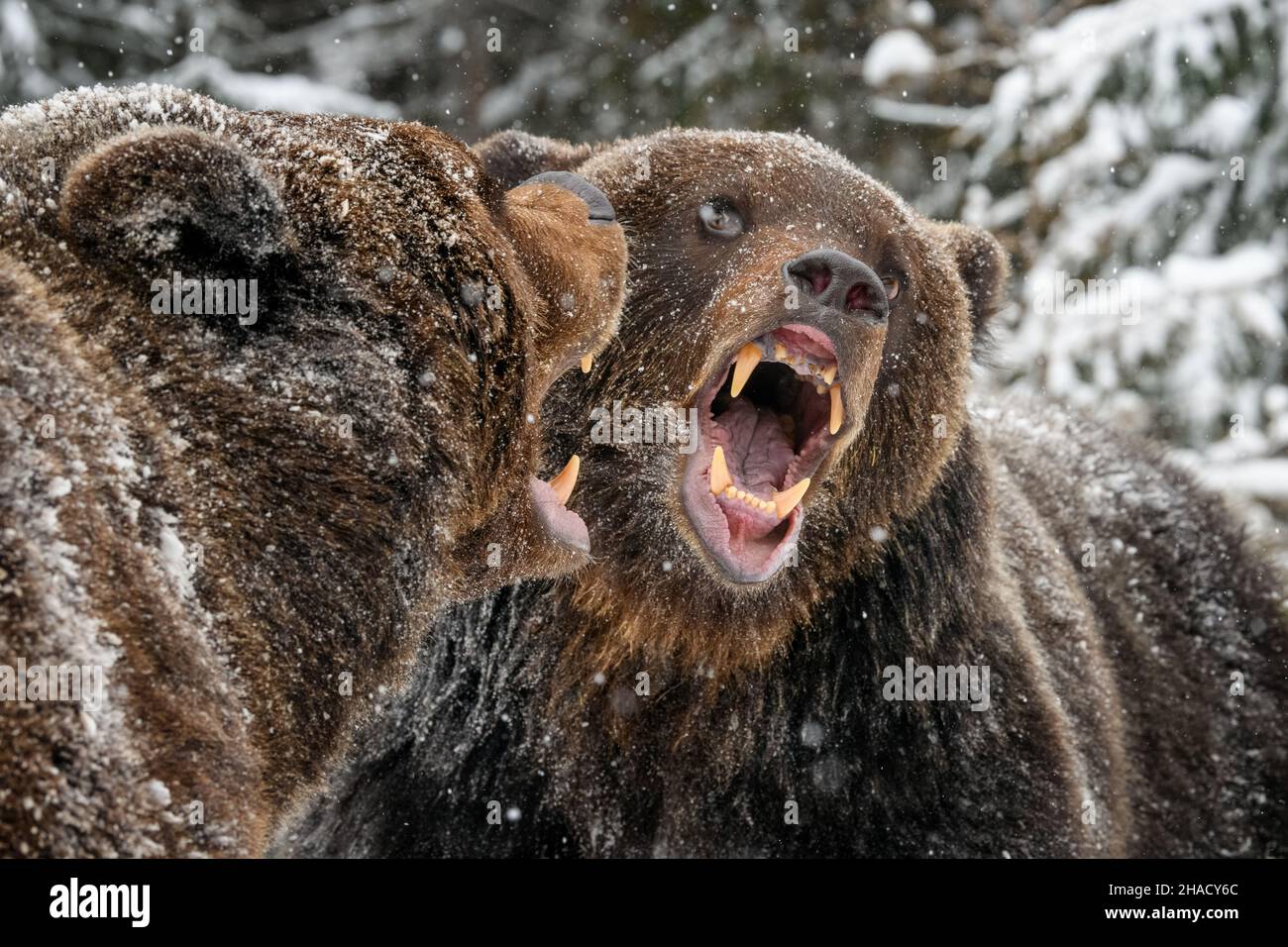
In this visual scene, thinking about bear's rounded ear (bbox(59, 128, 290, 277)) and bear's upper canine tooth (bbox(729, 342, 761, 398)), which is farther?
bear's upper canine tooth (bbox(729, 342, 761, 398))

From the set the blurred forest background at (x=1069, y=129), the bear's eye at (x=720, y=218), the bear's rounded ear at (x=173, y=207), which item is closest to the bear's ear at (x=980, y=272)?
the bear's eye at (x=720, y=218)

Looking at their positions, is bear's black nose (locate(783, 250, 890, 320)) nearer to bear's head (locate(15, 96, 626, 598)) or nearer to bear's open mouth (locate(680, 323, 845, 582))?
bear's open mouth (locate(680, 323, 845, 582))

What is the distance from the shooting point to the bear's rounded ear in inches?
89.0

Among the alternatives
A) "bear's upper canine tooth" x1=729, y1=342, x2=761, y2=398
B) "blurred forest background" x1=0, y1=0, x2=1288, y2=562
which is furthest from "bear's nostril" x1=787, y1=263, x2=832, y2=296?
"blurred forest background" x1=0, y1=0, x2=1288, y2=562

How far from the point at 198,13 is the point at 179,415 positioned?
13468 mm

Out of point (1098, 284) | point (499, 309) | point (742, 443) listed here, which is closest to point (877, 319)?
point (742, 443)

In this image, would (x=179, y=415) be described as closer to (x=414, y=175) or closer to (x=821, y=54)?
(x=414, y=175)

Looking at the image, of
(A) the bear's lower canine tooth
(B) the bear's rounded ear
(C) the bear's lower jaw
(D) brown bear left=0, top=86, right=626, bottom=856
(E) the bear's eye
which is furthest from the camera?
(E) the bear's eye

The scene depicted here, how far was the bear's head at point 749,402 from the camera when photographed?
11.6 ft

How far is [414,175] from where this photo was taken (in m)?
2.61

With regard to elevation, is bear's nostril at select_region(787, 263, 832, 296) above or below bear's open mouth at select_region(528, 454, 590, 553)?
above

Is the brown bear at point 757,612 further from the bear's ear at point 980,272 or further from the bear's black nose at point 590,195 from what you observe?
the bear's black nose at point 590,195

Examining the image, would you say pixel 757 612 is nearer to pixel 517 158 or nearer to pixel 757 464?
pixel 757 464

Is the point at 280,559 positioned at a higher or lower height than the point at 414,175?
lower
